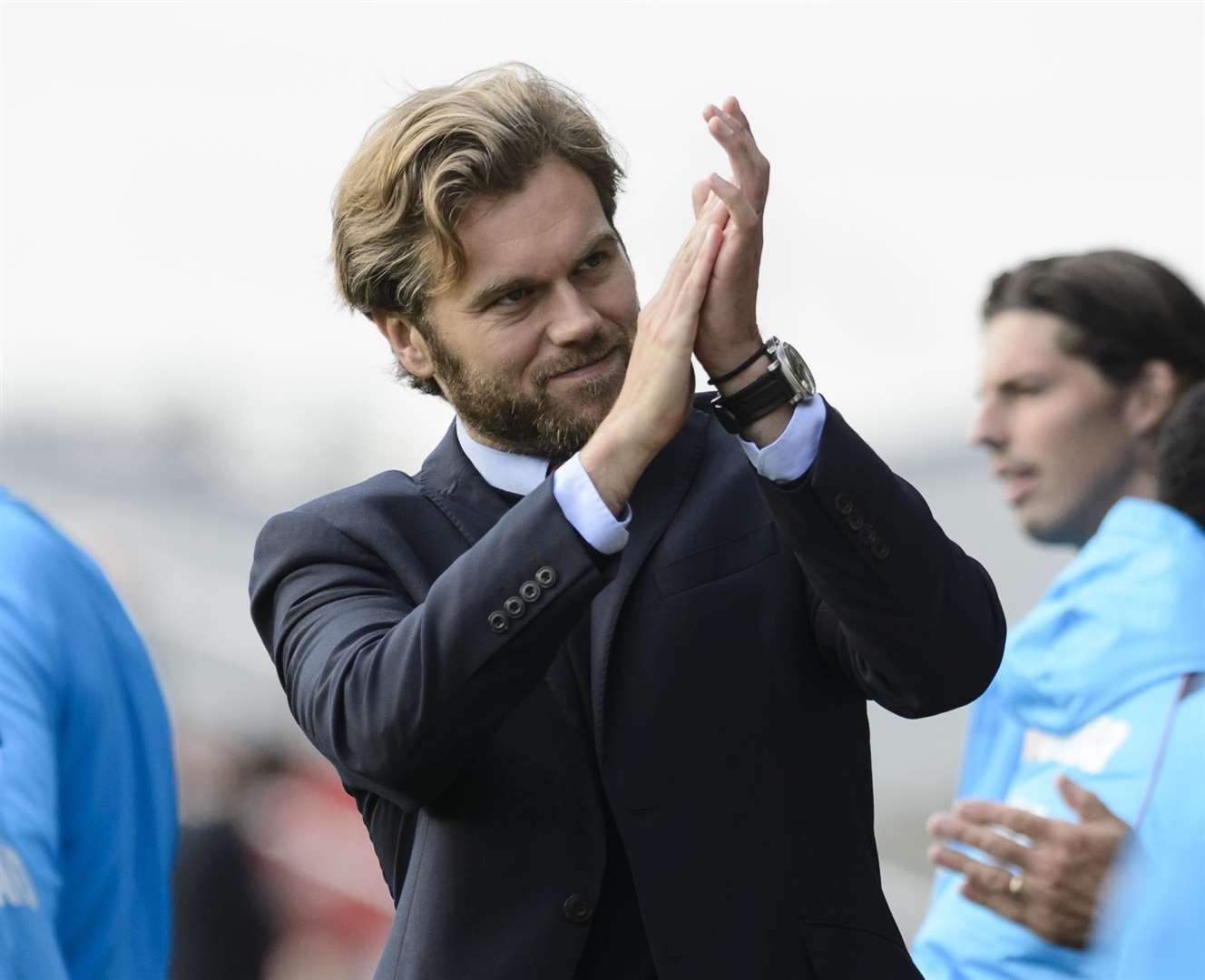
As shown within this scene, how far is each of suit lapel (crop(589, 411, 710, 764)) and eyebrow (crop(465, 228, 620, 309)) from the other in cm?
23

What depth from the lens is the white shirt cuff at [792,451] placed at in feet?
7.11

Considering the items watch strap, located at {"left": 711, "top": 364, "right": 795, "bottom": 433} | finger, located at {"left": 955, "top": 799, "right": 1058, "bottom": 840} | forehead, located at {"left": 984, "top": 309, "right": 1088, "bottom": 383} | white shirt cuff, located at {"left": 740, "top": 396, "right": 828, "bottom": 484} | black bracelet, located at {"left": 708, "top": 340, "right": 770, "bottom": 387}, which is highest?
forehead, located at {"left": 984, "top": 309, "right": 1088, "bottom": 383}

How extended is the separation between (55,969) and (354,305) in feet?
3.05

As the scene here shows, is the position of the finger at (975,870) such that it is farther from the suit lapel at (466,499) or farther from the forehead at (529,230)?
the forehead at (529,230)

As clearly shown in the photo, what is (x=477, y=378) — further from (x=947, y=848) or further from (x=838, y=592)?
(x=947, y=848)

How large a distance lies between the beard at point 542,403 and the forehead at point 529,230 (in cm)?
10

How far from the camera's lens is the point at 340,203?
273cm

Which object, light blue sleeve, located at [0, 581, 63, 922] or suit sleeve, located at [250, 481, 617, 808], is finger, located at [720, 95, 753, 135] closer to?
suit sleeve, located at [250, 481, 617, 808]

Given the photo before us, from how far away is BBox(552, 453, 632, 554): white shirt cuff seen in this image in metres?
2.14

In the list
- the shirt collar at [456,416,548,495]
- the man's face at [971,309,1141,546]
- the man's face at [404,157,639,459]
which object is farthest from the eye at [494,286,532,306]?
the man's face at [971,309,1141,546]

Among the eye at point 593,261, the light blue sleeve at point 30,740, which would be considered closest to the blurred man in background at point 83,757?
the light blue sleeve at point 30,740

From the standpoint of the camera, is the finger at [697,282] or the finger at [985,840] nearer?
the finger at [697,282]

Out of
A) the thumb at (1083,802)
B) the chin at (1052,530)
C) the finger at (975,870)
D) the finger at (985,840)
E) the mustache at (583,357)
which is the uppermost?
the chin at (1052,530)

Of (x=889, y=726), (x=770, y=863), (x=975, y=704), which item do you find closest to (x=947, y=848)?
(x=975, y=704)
